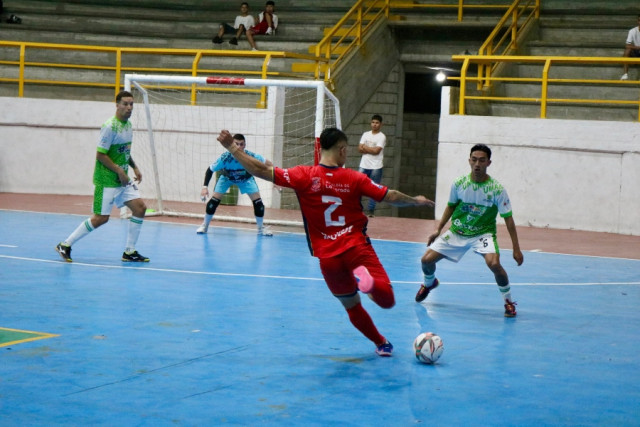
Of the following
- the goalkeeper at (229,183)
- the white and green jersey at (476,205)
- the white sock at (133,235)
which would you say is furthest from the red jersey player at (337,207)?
the goalkeeper at (229,183)

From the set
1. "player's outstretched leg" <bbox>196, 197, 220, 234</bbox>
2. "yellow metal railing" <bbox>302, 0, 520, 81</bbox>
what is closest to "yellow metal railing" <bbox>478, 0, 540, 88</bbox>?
"yellow metal railing" <bbox>302, 0, 520, 81</bbox>

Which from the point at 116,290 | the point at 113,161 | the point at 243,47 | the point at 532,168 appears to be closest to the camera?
the point at 116,290

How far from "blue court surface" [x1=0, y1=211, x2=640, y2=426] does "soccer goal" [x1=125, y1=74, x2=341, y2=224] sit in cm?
865

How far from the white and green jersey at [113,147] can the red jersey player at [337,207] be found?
538cm

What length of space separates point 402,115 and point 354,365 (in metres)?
19.1

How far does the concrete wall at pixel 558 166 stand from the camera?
761 inches

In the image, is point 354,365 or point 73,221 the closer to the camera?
point 354,365

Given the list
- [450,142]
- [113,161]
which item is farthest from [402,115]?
[113,161]

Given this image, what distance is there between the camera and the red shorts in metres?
7.32

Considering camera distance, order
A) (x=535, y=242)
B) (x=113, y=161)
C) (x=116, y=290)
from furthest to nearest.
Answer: (x=535, y=242) → (x=113, y=161) → (x=116, y=290)

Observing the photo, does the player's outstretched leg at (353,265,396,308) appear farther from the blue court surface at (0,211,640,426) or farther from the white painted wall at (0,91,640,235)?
the white painted wall at (0,91,640,235)

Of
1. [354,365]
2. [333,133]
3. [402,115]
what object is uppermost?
[402,115]

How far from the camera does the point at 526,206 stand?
2028cm

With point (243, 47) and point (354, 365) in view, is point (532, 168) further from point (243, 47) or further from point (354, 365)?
point (354, 365)
